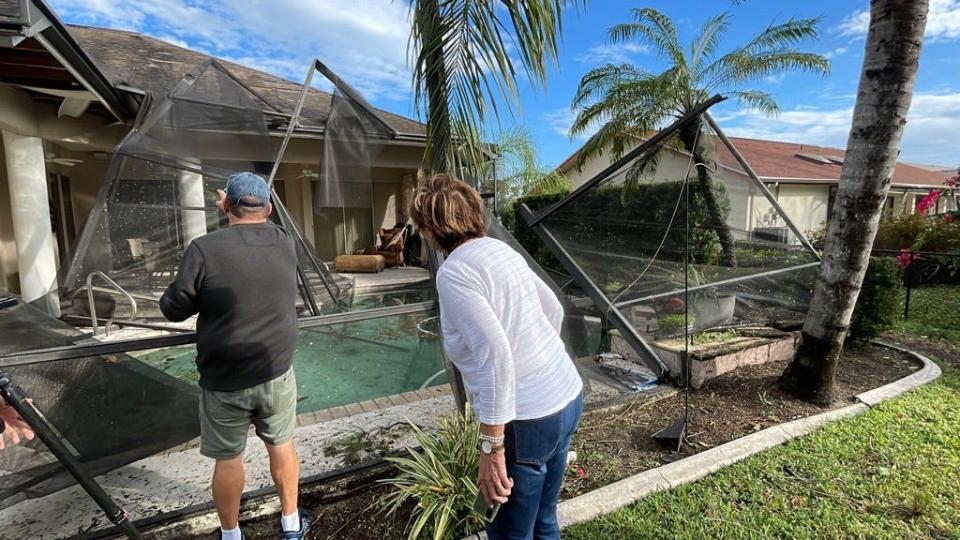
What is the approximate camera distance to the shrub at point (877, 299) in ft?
15.3

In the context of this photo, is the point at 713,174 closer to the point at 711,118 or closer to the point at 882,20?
the point at 711,118

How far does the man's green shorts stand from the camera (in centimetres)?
204

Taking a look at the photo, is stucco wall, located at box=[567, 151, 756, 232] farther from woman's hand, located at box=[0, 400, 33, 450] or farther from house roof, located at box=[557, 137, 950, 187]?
house roof, located at box=[557, 137, 950, 187]

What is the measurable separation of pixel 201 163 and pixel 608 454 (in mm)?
4427

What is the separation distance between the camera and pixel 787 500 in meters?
2.43

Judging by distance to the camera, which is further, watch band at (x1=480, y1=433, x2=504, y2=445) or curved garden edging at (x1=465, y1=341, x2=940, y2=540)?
curved garden edging at (x1=465, y1=341, x2=940, y2=540)

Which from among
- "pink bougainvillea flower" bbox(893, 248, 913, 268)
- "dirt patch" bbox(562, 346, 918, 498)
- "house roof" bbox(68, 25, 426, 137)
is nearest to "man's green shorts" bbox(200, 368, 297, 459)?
"dirt patch" bbox(562, 346, 918, 498)

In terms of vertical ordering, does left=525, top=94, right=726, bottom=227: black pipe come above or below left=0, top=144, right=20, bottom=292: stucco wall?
above

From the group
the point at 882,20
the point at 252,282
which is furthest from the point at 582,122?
the point at 252,282

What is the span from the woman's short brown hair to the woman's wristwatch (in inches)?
25.5

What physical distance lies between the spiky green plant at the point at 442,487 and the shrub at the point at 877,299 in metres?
4.56

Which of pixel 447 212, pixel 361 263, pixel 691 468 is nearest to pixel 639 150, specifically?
pixel 691 468

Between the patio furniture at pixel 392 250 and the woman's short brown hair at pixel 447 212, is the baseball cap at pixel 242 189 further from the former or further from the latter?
the patio furniture at pixel 392 250

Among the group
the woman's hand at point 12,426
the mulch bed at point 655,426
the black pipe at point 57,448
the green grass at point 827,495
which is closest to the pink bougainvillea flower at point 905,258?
the mulch bed at point 655,426
